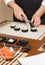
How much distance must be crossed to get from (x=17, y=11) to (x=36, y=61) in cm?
→ 79

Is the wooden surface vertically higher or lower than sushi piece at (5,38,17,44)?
lower

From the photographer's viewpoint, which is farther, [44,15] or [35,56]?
[44,15]

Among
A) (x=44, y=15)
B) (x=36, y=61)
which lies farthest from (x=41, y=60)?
(x=44, y=15)

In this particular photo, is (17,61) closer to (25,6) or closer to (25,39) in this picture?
(25,39)

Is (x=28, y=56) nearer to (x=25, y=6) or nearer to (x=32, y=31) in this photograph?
(x=32, y=31)

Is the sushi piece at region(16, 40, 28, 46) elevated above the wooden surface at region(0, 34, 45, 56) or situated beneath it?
elevated above

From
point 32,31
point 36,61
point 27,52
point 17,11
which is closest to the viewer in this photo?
point 36,61

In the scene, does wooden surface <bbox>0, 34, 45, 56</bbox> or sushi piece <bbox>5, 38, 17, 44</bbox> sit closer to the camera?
wooden surface <bbox>0, 34, 45, 56</bbox>

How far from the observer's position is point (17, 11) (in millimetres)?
1688

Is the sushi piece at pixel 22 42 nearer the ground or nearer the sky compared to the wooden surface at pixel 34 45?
nearer the sky

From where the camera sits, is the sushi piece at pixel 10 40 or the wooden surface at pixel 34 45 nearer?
the wooden surface at pixel 34 45

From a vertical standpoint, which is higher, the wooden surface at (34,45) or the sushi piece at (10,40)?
the sushi piece at (10,40)

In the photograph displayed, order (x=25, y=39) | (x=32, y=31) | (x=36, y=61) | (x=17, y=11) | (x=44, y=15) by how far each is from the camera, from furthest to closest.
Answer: (x=44, y=15)
(x=17, y=11)
(x=32, y=31)
(x=25, y=39)
(x=36, y=61)

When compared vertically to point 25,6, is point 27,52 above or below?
below
